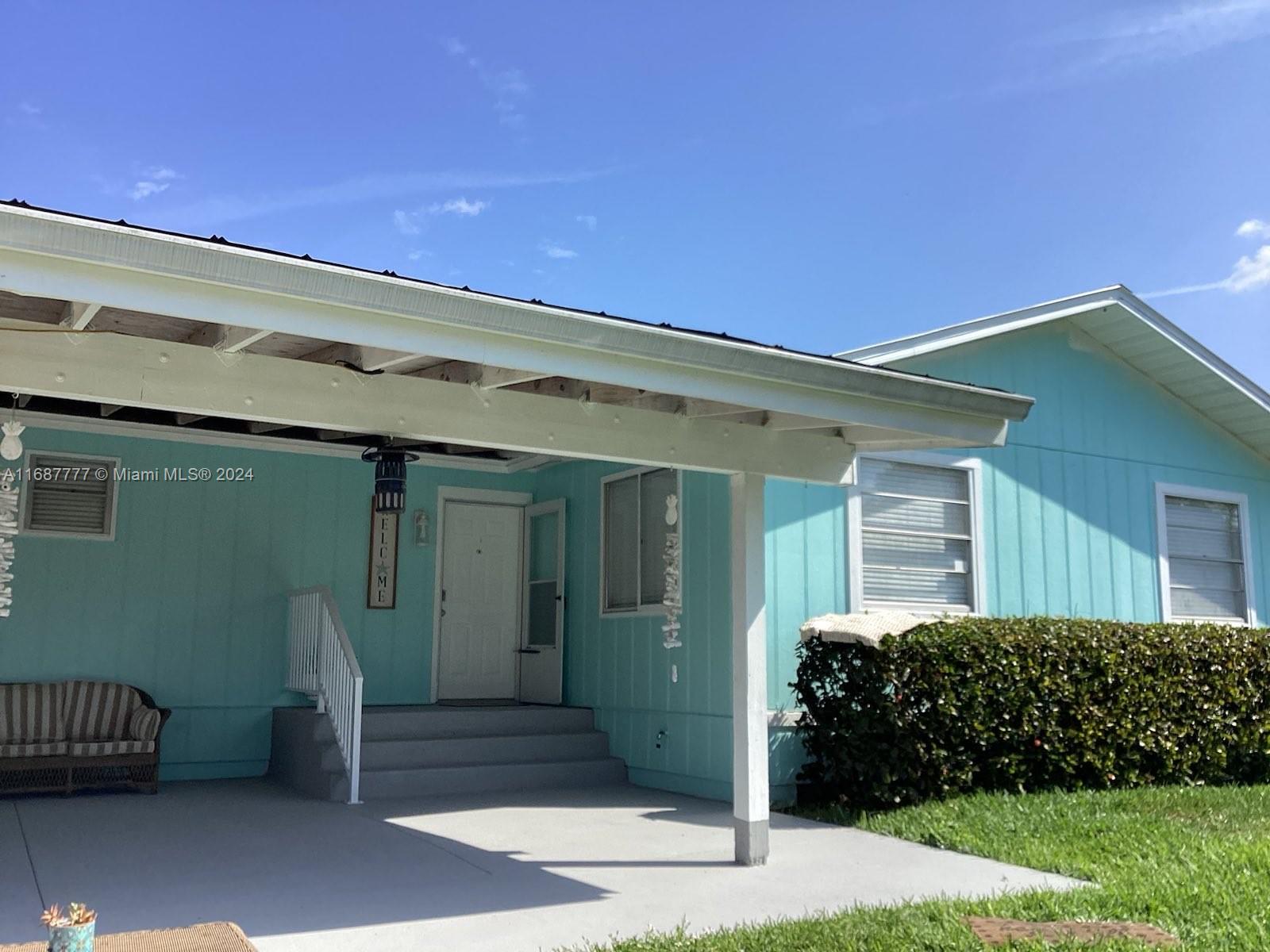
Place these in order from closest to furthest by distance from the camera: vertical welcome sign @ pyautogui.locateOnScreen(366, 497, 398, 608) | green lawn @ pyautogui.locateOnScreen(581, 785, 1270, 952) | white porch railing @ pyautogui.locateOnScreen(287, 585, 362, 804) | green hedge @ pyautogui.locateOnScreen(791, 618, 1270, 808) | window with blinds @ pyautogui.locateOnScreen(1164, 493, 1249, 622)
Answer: green lawn @ pyautogui.locateOnScreen(581, 785, 1270, 952), green hedge @ pyautogui.locateOnScreen(791, 618, 1270, 808), white porch railing @ pyautogui.locateOnScreen(287, 585, 362, 804), vertical welcome sign @ pyautogui.locateOnScreen(366, 497, 398, 608), window with blinds @ pyautogui.locateOnScreen(1164, 493, 1249, 622)

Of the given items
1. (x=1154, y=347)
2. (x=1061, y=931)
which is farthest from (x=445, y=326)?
(x=1154, y=347)

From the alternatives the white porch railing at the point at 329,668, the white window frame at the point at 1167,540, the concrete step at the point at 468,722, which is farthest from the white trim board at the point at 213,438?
the white window frame at the point at 1167,540

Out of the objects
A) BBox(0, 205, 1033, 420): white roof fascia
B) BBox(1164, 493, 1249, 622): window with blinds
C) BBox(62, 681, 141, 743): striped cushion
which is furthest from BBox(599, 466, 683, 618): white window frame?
BBox(1164, 493, 1249, 622): window with blinds

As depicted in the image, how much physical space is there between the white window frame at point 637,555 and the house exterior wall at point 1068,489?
857 millimetres

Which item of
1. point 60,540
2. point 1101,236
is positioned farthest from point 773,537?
point 1101,236

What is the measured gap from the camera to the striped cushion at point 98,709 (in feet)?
25.9

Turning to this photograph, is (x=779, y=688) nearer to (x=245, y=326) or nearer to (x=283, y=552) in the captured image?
(x=283, y=552)

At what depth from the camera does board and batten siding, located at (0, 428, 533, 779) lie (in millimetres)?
8117

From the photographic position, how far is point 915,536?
330 inches

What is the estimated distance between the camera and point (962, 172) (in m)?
19.2

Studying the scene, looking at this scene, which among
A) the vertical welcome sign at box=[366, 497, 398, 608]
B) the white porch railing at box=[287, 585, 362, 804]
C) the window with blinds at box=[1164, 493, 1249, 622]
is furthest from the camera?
the window with blinds at box=[1164, 493, 1249, 622]

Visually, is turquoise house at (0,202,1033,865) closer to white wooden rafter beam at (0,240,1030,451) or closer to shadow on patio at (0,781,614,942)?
white wooden rafter beam at (0,240,1030,451)

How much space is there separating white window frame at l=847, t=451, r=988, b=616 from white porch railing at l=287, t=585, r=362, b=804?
3.63m

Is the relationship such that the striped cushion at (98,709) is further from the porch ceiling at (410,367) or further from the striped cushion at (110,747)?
the porch ceiling at (410,367)
